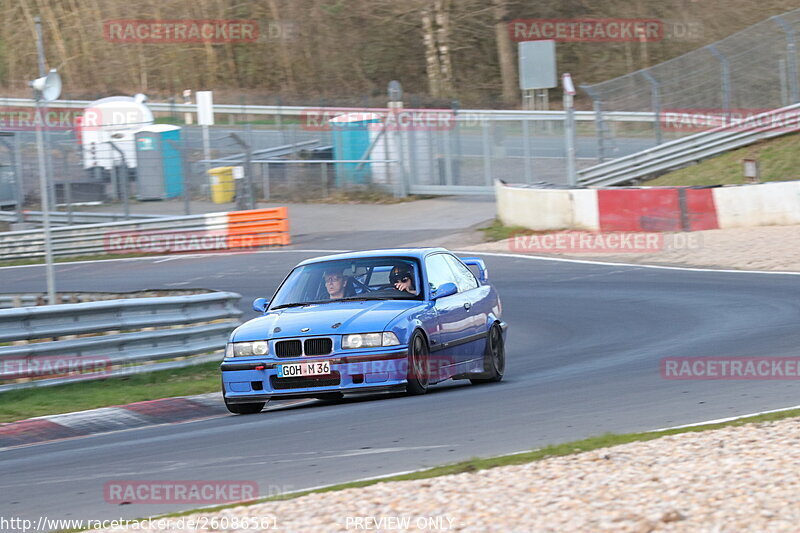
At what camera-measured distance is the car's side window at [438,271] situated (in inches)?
417

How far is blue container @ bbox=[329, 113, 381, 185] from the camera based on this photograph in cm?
3266

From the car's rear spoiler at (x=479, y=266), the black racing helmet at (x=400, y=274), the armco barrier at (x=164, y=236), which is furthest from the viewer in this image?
the armco barrier at (x=164, y=236)

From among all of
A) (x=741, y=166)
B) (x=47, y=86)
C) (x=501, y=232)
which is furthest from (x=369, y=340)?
(x=741, y=166)

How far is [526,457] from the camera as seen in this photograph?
6.64m

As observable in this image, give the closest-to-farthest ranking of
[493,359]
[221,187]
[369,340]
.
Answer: [369,340] < [493,359] < [221,187]

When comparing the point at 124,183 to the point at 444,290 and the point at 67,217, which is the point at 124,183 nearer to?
the point at 67,217

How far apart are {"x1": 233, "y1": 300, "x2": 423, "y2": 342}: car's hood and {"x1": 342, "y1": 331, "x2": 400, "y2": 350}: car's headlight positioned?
40 millimetres

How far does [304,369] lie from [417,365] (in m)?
0.94

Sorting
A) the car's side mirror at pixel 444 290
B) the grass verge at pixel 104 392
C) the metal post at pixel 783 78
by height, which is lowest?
the grass verge at pixel 104 392

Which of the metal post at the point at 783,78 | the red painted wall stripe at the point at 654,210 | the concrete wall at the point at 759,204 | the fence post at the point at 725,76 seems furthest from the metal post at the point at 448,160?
the concrete wall at the point at 759,204

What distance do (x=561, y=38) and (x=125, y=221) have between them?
23829 mm

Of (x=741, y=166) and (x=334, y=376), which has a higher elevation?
(x=741, y=166)

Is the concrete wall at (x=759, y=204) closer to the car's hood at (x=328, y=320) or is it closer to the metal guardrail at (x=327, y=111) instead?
the metal guardrail at (x=327, y=111)

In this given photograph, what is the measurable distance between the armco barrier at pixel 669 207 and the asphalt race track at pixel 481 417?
6.15 metres
